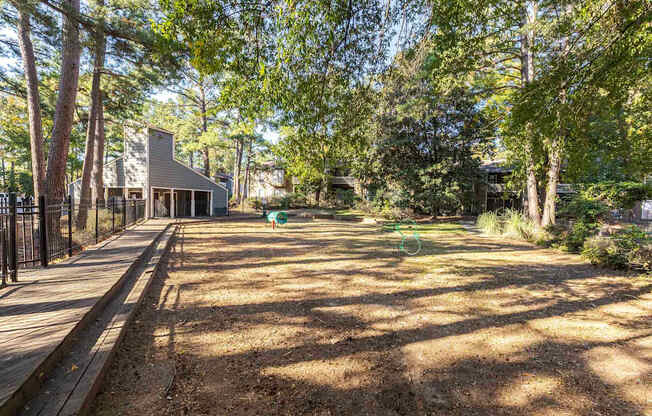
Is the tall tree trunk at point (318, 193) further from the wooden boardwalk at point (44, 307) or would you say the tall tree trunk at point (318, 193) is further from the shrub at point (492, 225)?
the wooden boardwalk at point (44, 307)

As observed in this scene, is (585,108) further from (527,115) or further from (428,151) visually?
(428,151)

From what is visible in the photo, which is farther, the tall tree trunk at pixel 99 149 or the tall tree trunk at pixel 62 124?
the tall tree trunk at pixel 99 149

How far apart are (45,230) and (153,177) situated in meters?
14.8

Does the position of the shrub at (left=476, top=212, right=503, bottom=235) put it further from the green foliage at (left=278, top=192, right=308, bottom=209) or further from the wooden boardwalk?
the green foliage at (left=278, top=192, right=308, bottom=209)

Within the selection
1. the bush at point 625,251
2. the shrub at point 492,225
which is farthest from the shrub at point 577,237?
the shrub at point 492,225

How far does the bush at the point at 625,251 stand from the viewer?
659 centimetres

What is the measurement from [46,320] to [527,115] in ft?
27.9

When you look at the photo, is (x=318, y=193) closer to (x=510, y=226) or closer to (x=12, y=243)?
(x=510, y=226)

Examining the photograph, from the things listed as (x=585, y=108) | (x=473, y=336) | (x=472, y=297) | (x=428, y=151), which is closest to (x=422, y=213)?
(x=428, y=151)

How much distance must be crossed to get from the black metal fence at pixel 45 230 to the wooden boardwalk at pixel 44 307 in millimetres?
340

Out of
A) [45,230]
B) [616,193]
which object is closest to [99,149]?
[45,230]

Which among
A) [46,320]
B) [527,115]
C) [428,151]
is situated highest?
[428,151]

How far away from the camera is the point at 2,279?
4.31m

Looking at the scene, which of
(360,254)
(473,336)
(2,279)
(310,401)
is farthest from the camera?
(360,254)
